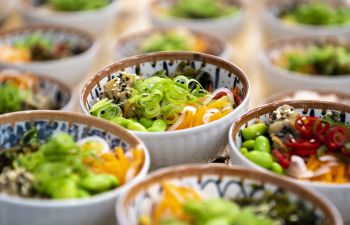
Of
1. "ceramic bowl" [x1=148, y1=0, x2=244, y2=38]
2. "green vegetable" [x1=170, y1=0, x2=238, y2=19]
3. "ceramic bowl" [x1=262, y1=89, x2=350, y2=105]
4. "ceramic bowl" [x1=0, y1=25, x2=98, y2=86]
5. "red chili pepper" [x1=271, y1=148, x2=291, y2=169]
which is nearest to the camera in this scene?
"red chili pepper" [x1=271, y1=148, x2=291, y2=169]

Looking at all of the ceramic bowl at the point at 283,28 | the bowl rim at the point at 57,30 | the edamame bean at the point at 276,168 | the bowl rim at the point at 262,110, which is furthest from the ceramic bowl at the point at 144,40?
the edamame bean at the point at 276,168

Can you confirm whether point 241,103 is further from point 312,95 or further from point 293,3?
point 293,3

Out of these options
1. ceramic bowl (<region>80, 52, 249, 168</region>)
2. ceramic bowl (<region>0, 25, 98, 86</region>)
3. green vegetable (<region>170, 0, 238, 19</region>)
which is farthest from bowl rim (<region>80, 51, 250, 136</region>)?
green vegetable (<region>170, 0, 238, 19</region>)

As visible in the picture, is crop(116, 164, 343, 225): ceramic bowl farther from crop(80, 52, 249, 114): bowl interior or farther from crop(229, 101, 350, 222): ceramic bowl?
crop(80, 52, 249, 114): bowl interior

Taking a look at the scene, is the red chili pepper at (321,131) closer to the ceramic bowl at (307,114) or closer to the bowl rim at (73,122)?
the ceramic bowl at (307,114)

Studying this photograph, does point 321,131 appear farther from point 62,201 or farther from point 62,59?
point 62,59

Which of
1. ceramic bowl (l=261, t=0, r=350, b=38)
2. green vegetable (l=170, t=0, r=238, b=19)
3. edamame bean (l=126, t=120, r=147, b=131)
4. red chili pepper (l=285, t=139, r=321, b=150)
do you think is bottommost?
ceramic bowl (l=261, t=0, r=350, b=38)
